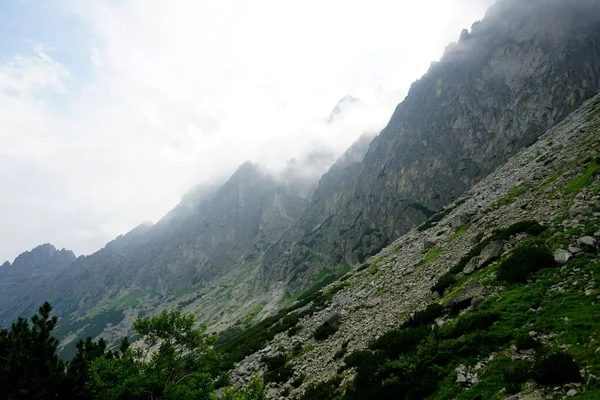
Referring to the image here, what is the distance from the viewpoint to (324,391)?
1830cm

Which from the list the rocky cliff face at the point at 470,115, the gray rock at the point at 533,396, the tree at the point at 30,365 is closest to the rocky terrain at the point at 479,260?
the gray rock at the point at 533,396

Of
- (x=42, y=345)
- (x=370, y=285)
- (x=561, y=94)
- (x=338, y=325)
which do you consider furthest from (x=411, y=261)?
(x=561, y=94)

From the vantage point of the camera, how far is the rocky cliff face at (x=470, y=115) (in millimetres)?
89062

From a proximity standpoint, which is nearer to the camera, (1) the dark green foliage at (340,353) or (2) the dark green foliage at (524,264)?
(2) the dark green foliage at (524,264)

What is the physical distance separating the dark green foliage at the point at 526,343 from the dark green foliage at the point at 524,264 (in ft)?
19.6

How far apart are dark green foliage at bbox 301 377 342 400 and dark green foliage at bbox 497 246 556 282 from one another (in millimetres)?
11006

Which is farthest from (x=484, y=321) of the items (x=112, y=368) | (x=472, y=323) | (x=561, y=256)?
(x=112, y=368)

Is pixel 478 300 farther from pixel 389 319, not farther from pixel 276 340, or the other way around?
pixel 276 340

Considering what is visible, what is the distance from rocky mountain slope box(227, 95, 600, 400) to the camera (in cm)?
1112

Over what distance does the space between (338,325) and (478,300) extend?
15.5m

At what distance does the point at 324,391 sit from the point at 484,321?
9.36 m

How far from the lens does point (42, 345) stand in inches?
669

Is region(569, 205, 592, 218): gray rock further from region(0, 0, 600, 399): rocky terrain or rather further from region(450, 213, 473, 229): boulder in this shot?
region(450, 213, 473, 229): boulder

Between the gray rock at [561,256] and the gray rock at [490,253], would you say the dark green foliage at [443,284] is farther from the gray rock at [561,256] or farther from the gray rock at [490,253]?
the gray rock at [561,256]
